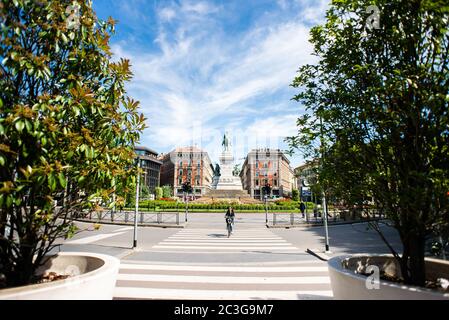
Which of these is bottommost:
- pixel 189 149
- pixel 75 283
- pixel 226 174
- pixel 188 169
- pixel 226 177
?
pixel 75 283

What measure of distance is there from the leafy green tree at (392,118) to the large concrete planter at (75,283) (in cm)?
386

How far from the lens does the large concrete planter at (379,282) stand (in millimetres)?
2863

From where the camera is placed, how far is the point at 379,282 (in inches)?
123

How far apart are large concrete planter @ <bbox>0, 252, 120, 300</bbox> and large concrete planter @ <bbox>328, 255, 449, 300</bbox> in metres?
3.41

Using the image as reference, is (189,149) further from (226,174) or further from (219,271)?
(219,271)

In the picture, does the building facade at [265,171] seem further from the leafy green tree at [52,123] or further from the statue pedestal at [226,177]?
the leafy green tree at [52,123]

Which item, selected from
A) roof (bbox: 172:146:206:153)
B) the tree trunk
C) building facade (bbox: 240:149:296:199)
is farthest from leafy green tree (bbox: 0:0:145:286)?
roof (bbox: 172:146:206:153)

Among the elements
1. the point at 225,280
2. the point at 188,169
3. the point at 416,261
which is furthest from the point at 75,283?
the point at 188,169

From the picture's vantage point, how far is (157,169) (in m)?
106

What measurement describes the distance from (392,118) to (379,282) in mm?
2311

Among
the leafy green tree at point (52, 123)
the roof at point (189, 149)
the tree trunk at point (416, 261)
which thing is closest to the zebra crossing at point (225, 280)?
the tree trunk at point (416, 261)

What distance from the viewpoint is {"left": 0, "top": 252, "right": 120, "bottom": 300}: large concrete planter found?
9.17 ft
